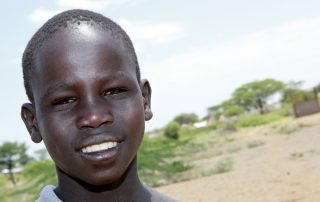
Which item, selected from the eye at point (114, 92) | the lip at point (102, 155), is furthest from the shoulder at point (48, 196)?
the eye at point (114, 92)

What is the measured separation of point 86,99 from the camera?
1.42 m

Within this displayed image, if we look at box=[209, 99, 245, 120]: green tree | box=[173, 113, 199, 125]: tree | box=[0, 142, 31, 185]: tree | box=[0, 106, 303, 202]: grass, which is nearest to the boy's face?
box=[0, 106, 303, 202]: grass

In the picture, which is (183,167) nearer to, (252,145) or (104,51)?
(252,145)

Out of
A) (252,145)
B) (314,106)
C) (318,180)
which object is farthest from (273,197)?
(314,106)

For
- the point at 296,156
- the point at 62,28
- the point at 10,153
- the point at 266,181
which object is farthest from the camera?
the point at 10,153

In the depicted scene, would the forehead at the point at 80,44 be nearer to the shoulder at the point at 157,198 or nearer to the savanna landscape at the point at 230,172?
the shoulder at the point at 157,198

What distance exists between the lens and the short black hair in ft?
5.01

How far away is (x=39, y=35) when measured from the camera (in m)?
1.56

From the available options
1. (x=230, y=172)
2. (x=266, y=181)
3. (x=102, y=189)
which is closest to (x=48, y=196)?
(x=102, y=189)

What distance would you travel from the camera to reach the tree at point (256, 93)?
6019 centimetres

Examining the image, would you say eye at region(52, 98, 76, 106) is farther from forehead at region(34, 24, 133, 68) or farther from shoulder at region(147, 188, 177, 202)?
shoulder at region(147, 188, 177, 202)

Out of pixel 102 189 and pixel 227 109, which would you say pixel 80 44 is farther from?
pixel 227 109

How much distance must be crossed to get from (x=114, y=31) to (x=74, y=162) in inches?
15.9

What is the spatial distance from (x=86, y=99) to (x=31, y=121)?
30 cm
